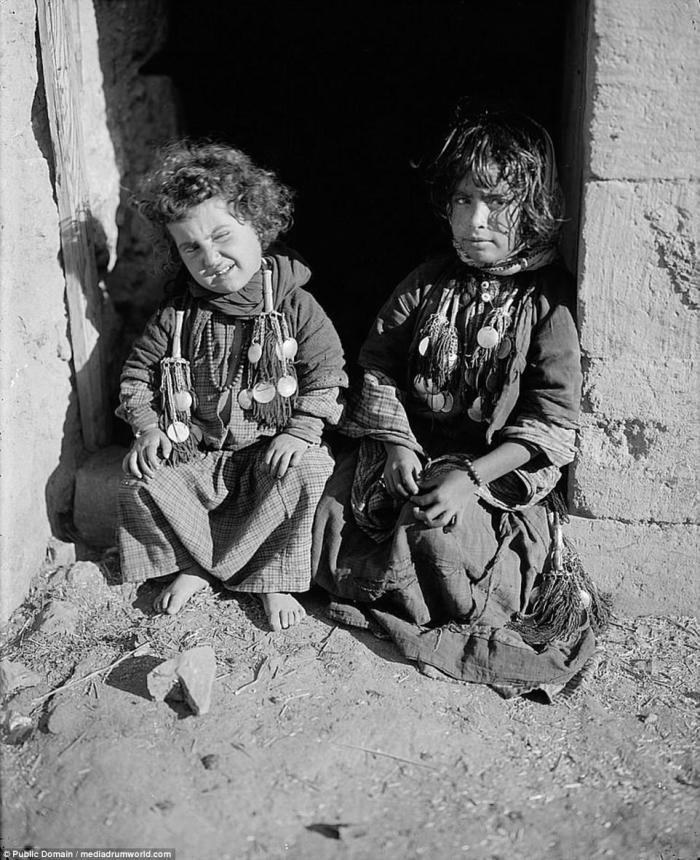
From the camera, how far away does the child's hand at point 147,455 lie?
3.33m

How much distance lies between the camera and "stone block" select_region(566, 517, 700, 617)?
3.27 m

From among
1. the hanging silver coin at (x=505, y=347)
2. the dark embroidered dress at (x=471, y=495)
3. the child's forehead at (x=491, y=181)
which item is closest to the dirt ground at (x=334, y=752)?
the dark embroidered dress at (x=471, y=495)

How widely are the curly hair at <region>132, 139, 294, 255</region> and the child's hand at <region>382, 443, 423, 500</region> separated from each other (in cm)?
92

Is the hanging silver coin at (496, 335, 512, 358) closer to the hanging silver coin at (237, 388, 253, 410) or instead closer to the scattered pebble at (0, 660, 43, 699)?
the hanging silver coin at (237, 388, 253, 410)

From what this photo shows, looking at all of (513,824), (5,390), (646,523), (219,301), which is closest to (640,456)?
(646,523)

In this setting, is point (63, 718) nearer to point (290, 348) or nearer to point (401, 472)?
point (401, 472)

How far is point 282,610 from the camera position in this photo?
3270 millimetres

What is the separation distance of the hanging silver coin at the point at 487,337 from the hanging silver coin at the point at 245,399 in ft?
2.77

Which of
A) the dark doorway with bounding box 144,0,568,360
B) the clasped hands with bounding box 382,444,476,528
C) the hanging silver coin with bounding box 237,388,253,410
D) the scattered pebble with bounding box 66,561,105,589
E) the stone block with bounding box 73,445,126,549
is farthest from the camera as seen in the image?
the dark doorway with bounding box 144,0,568,360

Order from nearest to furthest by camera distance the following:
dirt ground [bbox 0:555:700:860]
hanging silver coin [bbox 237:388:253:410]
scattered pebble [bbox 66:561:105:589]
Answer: dirt ground [bbox 0:555:700:860], hanging silver coin [bbox 237:388:253:410], scattered pebble [bbox 66:561:105:589]

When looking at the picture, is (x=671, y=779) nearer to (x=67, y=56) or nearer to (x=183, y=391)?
(x=183, y=391)

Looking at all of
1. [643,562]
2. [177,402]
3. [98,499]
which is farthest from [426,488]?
[98,499]

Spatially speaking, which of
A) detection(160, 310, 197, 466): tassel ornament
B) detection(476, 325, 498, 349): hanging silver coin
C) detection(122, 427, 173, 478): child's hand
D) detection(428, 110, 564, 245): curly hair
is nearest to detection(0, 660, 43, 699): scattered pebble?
detection(122, 427, 173, 478): child's hand

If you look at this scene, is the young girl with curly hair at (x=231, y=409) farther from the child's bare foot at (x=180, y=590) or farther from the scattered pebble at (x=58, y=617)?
the scattered pebble at (x=58, y=617)
